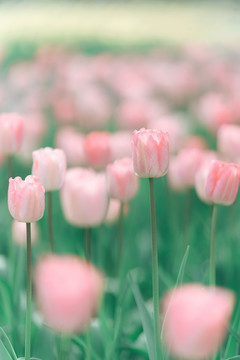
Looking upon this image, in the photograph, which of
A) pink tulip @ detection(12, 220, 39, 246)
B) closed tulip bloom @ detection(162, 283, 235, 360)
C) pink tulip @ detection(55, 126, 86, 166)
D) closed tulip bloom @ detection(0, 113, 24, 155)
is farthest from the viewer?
pink tulip @ detection(55, 126, 86, 166)

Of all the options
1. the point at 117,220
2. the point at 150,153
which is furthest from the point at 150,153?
the point at 117,220

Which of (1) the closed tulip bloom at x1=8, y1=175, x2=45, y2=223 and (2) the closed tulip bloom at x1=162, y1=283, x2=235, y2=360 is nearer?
(2) the closed tulip bloom at x1=162, y1=283, x2=235, y2=360

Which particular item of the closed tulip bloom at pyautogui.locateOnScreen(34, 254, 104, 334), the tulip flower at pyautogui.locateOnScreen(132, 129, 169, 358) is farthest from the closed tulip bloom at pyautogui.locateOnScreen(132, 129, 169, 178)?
the closed tulip bloom at pyautogui.locateOnScreen(34, 254, 104, 334)

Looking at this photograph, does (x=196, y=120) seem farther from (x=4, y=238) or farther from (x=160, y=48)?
(x=160, y=48)

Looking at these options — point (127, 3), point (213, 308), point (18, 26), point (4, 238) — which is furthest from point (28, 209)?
point (127, 3)

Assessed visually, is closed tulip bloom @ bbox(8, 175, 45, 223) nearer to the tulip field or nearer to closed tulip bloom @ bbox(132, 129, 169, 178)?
the tulip field

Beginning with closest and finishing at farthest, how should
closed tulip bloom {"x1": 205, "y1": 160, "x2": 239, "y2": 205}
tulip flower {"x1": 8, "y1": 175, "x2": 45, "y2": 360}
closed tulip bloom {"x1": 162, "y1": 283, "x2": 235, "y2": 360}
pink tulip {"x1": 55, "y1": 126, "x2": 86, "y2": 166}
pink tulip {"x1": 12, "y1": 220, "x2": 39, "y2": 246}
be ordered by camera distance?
1. closed tulip bloom {"x1": 162, "y1": 283, "x2": 235, "y2": 360}
2. tulip flower {"x1": 8, "y1": 175, "x2": 45, "y2": 360}
3. closed tulip bloom {"x1": 205, "y1": 160, "x2": 239, "y2": 205}
4. pink tulip {"x1": 12, "y1": 220, "x2": 39, "y2": 246}
5. pink tulip {"x1": 55, "y1": 126, "x2": 86, "y2": 166}
